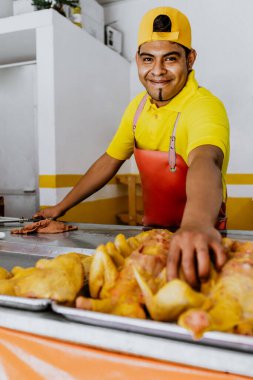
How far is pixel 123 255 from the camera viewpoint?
0.85 metres

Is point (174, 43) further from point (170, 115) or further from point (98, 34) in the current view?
point (98, 34)

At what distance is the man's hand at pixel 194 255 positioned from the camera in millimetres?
651

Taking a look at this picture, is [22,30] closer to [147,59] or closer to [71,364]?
[147,59]

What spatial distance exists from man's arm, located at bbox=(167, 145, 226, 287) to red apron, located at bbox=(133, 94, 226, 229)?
0.80 metres

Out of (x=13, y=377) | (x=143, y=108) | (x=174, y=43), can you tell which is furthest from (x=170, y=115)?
(x=13, y=377)

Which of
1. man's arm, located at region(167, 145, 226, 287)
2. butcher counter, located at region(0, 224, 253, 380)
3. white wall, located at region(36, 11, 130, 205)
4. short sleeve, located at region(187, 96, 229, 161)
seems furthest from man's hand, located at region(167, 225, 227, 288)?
white wall, located at region(36, 11, 130, 205)

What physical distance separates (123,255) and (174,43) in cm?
124

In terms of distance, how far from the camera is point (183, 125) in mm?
1900

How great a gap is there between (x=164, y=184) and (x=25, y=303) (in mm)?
1413

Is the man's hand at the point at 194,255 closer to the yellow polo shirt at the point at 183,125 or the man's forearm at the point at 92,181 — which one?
the yellow polo shirt at the point at 183,125

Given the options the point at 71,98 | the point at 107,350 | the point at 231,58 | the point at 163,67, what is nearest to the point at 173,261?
the point at 107,350

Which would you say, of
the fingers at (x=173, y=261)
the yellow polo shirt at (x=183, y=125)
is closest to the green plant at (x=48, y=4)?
the yellow polo shirt at (x=183, y=125)

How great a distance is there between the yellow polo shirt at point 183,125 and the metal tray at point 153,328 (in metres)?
0.92

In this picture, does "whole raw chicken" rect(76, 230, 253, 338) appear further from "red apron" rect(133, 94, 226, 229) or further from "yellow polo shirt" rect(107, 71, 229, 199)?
"red apron" rect(133, 94, 226, 229)
